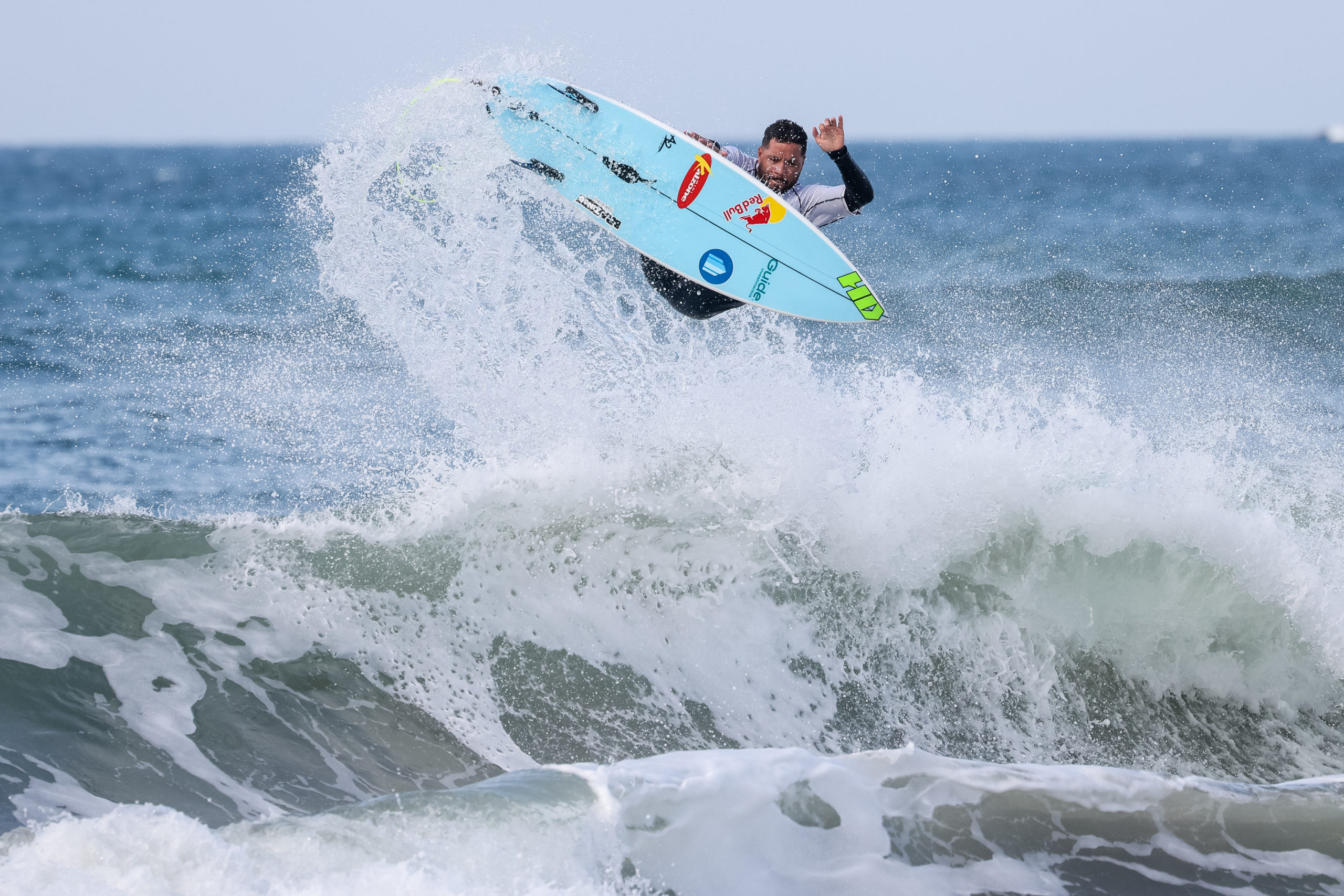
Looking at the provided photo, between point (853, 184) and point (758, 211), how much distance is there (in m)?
0.57

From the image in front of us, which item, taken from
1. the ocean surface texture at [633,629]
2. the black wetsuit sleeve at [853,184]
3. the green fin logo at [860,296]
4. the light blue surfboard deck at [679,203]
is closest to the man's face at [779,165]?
the light blue surfboard deck at [679,203]

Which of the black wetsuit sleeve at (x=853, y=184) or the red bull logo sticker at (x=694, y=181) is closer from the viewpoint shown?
the black wetsuit sleeve at (x=853, y=184)

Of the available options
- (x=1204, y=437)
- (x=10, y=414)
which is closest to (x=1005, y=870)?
(x=1204, y=437)

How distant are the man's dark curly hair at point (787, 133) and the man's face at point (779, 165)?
19mm

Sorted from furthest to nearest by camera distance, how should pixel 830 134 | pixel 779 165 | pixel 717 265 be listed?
pixel 717 265, pixel 779 165, pixel 830 134

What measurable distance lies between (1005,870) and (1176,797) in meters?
0.86

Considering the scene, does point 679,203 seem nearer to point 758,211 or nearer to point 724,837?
point 758,211

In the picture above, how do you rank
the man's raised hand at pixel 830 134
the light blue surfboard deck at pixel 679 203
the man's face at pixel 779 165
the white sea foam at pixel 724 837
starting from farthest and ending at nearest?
1. the light blue surfboard deck at pixel 679 203
2. the man's face at pixel 779 165
3. the man's raised hand at pixel 830 134
4. the white sea foam at pixel 724 837

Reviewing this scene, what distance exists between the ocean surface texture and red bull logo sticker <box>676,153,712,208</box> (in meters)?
0.76

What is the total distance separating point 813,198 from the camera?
6141 millimetres

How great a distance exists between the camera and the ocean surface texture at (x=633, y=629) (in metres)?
3.61

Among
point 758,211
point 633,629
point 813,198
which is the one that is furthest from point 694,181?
point 633,629

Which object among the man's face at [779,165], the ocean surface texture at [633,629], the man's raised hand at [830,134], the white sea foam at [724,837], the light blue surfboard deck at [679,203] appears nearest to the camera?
the white sea foam at [724,837]

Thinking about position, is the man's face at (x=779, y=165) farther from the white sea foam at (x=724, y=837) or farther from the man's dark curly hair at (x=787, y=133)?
the white sea foam at (x=724, y=837)
